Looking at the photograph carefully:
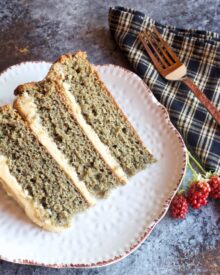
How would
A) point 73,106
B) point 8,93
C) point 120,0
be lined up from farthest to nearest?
point 120,0 < point 8,93 < point 73,106

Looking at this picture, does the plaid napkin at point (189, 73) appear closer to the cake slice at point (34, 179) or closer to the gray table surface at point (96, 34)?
the gray table surface at point (96, 34)

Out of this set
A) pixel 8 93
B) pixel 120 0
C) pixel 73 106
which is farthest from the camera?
pixel 120 0

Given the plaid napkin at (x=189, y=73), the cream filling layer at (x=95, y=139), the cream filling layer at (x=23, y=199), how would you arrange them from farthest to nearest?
the plaid napkin at (x=189, y=73) < the cream filling layer at (x=95, y=139) < the cream filling layer at (x=23, y=199)

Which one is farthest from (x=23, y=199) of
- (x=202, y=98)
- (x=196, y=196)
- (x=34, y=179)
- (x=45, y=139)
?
(x=202, y=98)

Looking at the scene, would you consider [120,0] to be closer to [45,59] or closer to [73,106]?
[45,59]

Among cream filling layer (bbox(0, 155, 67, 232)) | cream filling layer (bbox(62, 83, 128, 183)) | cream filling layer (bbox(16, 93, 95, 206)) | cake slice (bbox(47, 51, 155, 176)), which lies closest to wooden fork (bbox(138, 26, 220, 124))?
cake slice (bbox(47, 51, 155, 176))

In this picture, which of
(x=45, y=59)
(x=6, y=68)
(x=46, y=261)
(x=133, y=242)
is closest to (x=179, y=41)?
(x=45, y=59)

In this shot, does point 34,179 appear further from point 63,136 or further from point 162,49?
point 162,49

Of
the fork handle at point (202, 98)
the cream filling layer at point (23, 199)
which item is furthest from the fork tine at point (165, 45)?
the cream filling layer at point (23, 199)
